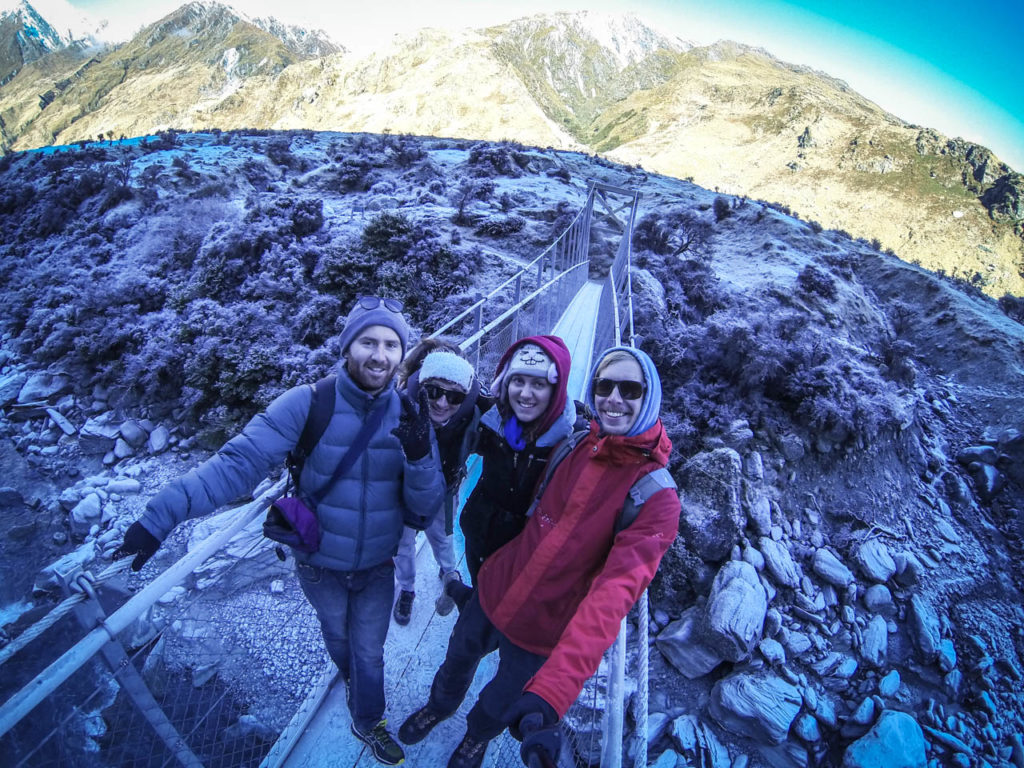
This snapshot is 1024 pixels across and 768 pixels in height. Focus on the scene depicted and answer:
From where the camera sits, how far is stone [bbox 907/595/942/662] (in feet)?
14.0

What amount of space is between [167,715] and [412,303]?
844 cm

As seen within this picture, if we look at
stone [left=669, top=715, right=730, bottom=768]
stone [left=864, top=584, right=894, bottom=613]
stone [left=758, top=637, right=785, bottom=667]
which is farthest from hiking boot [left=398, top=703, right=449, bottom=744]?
stone [left=864, top=584, right=894, bottom=613]

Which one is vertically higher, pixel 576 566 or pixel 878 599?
pixel 576 566

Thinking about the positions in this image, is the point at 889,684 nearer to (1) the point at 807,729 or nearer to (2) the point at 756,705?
(1) the point at 807,729

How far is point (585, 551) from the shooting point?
176 centimetres

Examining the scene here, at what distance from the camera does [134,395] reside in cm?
836

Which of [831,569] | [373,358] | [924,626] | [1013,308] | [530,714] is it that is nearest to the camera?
[530,714]

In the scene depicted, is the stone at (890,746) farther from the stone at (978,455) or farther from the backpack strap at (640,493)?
the stone at (978,455)

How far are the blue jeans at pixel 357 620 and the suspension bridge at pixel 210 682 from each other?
0.23 meters

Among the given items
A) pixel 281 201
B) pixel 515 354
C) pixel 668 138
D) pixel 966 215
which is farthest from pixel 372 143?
pixel 668 138

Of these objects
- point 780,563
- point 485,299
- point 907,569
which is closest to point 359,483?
point 485,299

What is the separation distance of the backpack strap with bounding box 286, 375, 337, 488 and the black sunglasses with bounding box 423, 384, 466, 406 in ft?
1.53

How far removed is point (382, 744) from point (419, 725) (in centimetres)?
18

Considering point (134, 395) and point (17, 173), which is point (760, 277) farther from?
point (17, 173)
